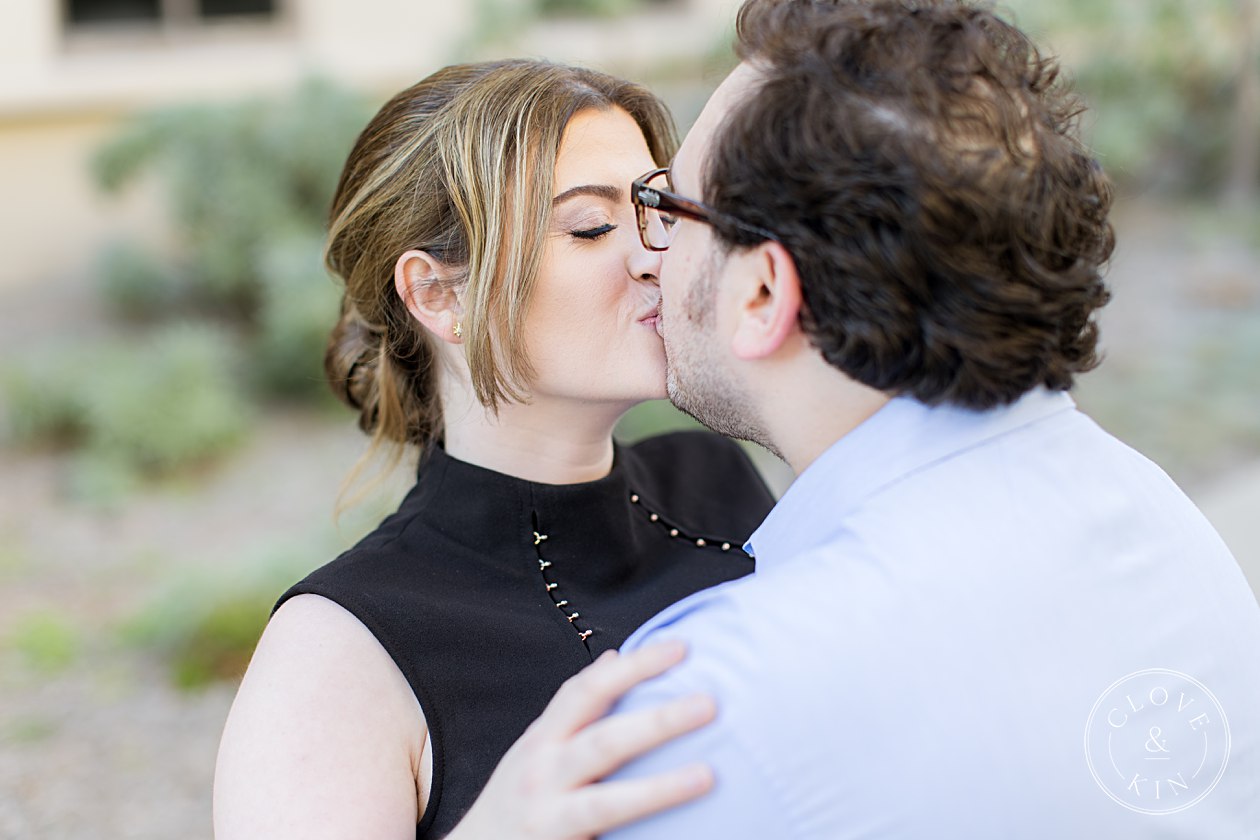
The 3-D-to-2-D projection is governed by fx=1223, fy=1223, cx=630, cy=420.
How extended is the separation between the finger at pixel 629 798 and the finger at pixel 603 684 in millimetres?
66

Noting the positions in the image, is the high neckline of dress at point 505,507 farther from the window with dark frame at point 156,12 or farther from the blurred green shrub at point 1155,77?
the window with dark frame at point 156,12

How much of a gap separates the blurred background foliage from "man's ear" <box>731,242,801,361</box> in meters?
2.78

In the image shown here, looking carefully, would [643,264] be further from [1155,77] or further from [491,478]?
[1155,77]

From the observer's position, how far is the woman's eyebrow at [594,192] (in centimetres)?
195

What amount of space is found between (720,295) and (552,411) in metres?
0.67

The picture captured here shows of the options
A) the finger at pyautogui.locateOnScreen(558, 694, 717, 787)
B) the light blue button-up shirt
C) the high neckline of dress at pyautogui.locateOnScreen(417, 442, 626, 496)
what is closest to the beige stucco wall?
the high neckline of dress at pyautogui.locateOnScreen(417, 442, 626, 496)

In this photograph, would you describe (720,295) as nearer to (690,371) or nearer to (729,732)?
(690,371)

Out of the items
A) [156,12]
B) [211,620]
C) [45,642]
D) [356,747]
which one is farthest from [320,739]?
[156,12]

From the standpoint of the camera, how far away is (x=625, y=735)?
3.68 ft

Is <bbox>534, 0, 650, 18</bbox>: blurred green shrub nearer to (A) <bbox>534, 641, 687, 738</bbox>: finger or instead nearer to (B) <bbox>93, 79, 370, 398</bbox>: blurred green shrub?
(B) <bbox>93, 79, 370, 398</bbox>: blurred green shrub

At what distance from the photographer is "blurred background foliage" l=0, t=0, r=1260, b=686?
399cm

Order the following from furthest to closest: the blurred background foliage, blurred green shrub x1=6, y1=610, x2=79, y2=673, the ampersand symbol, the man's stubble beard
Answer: the blurred background foliage, blurred green shrub x1=6, y1=610, x2=79, y2=673, the man's stubble beard, the ampersand symbol

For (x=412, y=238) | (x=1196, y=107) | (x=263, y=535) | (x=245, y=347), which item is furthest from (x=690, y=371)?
(x=1196, y=107)

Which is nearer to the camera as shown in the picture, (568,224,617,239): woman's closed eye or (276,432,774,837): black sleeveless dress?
(276,432,774,837): black sleeveless dress
